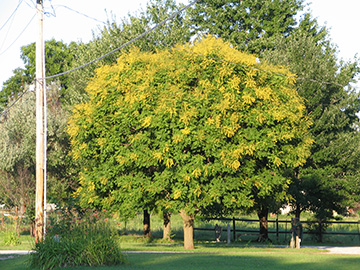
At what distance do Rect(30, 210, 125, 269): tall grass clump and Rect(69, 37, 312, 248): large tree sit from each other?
7382 millimetres

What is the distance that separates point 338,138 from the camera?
109ft

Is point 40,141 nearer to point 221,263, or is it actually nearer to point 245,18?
point 221,263

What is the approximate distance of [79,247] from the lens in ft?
50.5

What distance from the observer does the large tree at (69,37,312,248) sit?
23297 millimetres

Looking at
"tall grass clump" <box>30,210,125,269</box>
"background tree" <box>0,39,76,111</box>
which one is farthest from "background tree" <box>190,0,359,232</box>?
"background tree" <box>0,39,76,111</box>

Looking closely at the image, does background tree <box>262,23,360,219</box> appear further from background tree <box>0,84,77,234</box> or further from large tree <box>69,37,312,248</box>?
background tree <box>0,84,77,234</box>

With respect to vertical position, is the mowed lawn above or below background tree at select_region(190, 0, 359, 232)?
below

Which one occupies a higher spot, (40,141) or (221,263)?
(40,141)

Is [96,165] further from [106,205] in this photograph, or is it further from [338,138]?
[338,138]

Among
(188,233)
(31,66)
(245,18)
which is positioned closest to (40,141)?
(188,233)

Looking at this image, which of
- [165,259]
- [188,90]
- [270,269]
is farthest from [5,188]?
[270,269]

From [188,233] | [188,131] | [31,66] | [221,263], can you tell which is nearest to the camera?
[221,263]

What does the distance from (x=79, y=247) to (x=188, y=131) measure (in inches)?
346

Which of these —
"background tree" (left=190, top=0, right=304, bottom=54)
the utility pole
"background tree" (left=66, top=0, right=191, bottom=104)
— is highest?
"background tree" (left=190, top=0, right=304, bottom=54)
